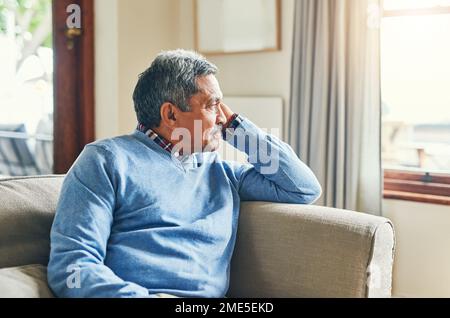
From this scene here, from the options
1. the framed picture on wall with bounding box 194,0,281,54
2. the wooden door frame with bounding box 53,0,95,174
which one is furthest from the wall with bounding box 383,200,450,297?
the wooden door frame with bounding box 53,0,95,174

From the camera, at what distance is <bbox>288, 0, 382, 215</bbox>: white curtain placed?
2.89 meters

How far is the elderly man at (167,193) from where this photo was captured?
150 centimetres

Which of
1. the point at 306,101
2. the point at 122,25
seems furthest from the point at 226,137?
the point at 122,25

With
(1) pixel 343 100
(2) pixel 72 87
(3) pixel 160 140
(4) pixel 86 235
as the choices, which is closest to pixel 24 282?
(4) pixel 86 235

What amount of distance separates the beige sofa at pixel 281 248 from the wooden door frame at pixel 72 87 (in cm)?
182

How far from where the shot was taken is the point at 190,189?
174 cm

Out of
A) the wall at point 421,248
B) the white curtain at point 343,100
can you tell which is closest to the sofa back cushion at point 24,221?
the white curtain at point 343,100

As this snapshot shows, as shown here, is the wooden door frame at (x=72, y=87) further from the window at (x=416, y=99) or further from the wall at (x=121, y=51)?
the window at (x=416, y=99)

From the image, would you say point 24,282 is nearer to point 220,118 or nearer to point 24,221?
point 24,221

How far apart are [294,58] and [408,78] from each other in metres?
0.52

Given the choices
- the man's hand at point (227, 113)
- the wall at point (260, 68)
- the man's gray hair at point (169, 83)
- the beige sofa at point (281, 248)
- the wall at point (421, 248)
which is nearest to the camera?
the beige sofa at point (281, 248)

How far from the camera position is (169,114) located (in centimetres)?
176

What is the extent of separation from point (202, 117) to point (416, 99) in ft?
4.97

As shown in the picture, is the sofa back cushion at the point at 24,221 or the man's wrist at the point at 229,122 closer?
the sofa back cushion at the point at 24,221
